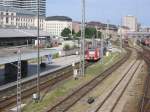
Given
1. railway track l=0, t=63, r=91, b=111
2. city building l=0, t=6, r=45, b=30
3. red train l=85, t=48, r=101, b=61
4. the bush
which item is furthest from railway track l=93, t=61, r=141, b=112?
city building l=0, t=6, r=45, b=30

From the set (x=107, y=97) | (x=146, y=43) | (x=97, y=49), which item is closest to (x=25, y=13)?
(x=146, y=43)

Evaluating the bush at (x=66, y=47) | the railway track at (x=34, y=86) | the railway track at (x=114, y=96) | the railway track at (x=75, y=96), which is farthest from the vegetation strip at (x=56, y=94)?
the bush at (x=66, y=47)

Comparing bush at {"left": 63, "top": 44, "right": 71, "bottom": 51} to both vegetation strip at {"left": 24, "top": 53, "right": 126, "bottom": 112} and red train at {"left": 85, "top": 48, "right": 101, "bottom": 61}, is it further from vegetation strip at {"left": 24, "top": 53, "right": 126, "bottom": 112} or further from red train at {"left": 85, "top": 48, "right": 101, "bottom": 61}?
vegetation strip at {"left": 24, "top": 53, "right": 126, "bottom": 112}

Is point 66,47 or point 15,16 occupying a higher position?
point 15,16

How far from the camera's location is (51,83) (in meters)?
42.2

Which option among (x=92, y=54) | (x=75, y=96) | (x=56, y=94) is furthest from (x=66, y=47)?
(x=75, y=96)

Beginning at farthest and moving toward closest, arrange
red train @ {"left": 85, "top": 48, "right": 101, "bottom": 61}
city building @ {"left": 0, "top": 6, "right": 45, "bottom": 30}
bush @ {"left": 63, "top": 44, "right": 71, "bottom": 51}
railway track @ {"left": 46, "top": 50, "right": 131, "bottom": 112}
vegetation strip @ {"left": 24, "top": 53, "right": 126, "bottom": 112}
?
city building @ {"left": 0, "top": 6, "right": 45, "bottom": 30}
bush @ {"left": 63, "top": 44, "right": 71, "bottom": 51}
red train @ {"left": 85, "top": 48, "right": 101, "bottom": 61}
vegetation strip @ {"left": 24, "top": 53, "right": 126, "bottom": 112}
railway track @ {"left": 46, "top": 50, "right": 131, "bottom": 112}

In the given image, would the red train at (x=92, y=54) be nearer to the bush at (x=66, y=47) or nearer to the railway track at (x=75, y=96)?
the bush at (x=66, y=47)

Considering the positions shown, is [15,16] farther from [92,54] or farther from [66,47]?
[92,54]

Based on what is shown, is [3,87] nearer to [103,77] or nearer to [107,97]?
[107,97]

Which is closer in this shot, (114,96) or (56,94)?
(114,96)

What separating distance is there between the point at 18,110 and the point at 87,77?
22872mm

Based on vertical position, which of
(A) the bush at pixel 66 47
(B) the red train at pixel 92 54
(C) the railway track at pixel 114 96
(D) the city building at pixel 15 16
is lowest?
(C) the railway track at pixel 114 96

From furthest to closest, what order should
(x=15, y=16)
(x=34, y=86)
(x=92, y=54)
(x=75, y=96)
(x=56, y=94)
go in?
(x=15, y=16) < (x=92, y=54) < (x=34, y=86) < (x=56, y=94) < (x=75, y=96)
